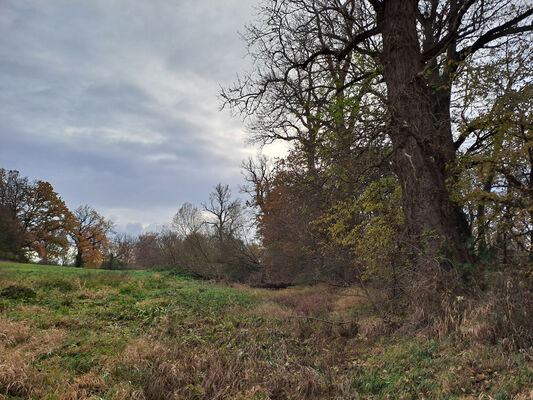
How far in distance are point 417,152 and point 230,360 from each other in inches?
244

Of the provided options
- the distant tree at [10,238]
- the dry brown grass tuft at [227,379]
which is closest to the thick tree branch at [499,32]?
the dry brown grass tuft at [227,379]

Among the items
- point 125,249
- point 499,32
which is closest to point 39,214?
point 125,249

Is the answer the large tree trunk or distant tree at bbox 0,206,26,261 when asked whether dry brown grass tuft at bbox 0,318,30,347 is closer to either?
the large tree trunk

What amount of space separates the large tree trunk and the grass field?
2347 mm

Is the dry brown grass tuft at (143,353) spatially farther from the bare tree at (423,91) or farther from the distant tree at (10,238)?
the distant tree at (10,238)

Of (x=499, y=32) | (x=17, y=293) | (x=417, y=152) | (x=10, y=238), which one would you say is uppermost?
(x=499, y=32)

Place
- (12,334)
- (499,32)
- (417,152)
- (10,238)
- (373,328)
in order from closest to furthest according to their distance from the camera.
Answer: (12,334) < (373,328) < (417,152) < (499,32) < (10,238)

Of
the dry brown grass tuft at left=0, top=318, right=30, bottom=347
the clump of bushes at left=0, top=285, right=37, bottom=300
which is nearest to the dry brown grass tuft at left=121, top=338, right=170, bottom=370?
the dry brown grass tuft at left=0, top=318, right=30, bottom=347

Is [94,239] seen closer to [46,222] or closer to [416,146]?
[46,222]

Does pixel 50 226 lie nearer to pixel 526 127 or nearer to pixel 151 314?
pixel 151 314

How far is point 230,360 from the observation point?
529cm

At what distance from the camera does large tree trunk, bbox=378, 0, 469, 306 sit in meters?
7.41

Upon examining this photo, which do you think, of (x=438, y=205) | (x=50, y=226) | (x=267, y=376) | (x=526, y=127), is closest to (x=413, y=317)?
(x=438, y=205)

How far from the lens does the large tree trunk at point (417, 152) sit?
741 centimetres
